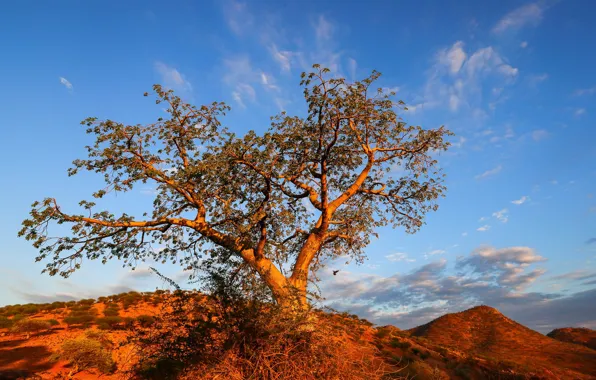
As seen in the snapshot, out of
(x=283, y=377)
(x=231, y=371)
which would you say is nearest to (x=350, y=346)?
(x=283, y=377)

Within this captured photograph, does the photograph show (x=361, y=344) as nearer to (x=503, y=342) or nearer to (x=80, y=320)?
(x=80, y=320)

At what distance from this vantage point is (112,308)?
2847cm

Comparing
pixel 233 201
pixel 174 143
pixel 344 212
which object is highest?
pixel 174 143

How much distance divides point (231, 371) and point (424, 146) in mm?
11241

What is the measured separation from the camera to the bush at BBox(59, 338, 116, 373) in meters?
15.3

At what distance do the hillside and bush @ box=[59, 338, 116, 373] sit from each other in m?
0.10

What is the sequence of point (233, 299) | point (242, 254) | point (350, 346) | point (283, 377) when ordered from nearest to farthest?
point (283, 377)
point (350, 346)
point (233, 299)
point (242, 254)

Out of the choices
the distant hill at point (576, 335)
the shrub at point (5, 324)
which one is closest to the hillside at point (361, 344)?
the shrub at point (5, 324)

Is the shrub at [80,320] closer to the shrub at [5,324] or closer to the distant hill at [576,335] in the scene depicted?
the shrub at [5,324]

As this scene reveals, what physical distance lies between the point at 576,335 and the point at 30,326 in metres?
69.5

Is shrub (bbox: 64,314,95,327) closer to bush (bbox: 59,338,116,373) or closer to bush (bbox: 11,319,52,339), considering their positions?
bush (bbox: 11,319,52,339)

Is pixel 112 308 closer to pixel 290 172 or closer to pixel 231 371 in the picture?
pixel 290 172

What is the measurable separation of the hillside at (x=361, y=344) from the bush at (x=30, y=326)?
0.17 meters

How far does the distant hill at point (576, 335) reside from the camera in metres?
52.7
